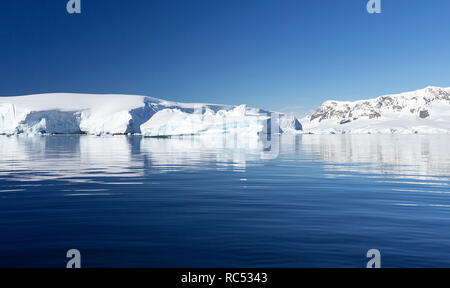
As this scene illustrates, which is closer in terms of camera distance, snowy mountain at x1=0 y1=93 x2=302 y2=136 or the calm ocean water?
the calm ocean water

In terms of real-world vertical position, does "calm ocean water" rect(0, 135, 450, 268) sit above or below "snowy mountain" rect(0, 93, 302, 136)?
below

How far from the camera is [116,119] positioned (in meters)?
115

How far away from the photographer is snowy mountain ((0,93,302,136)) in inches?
2667

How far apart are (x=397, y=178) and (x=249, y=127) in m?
51.3

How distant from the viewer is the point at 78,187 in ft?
41.9

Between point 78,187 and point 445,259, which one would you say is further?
point 78,187

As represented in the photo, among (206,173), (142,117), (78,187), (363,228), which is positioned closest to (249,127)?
(206,173)

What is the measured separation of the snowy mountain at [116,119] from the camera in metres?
67.8

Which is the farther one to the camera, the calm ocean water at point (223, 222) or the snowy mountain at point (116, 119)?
the snowy mountain at point (116, 119)

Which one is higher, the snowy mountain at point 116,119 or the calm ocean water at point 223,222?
the snowy mountain at point 116,119

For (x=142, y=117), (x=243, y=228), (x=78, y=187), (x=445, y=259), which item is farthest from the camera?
(x=142, y=117)

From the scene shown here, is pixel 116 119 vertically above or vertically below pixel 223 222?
above

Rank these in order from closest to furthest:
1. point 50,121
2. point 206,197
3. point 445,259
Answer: point 445,259 < point 206,197 < point 50,121
